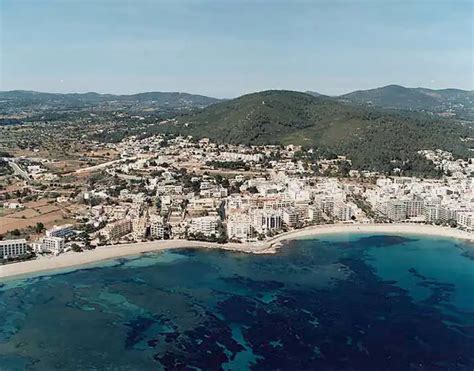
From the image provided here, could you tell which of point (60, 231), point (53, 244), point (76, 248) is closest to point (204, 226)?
point (76, 248)

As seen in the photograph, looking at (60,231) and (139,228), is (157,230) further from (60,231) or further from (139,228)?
(60,231)

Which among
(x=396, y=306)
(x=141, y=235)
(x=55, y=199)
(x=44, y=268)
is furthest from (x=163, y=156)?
(x=396, y=306)

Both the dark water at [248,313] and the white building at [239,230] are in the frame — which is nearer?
the dark water at [248,313]

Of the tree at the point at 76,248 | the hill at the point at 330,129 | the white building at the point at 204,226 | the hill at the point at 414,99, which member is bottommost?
the tree at the point at 76,248

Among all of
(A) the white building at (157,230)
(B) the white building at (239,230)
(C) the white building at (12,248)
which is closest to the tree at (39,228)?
(C) the white building at (12,248)

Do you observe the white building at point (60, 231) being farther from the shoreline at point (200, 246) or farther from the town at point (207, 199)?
the shoreline at point (200, 246)

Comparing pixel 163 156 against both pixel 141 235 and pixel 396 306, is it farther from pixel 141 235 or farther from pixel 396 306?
pixel 396 306

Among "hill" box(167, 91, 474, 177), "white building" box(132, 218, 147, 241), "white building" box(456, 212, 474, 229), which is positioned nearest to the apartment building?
"white building" box(132, 218, 147, 241)
